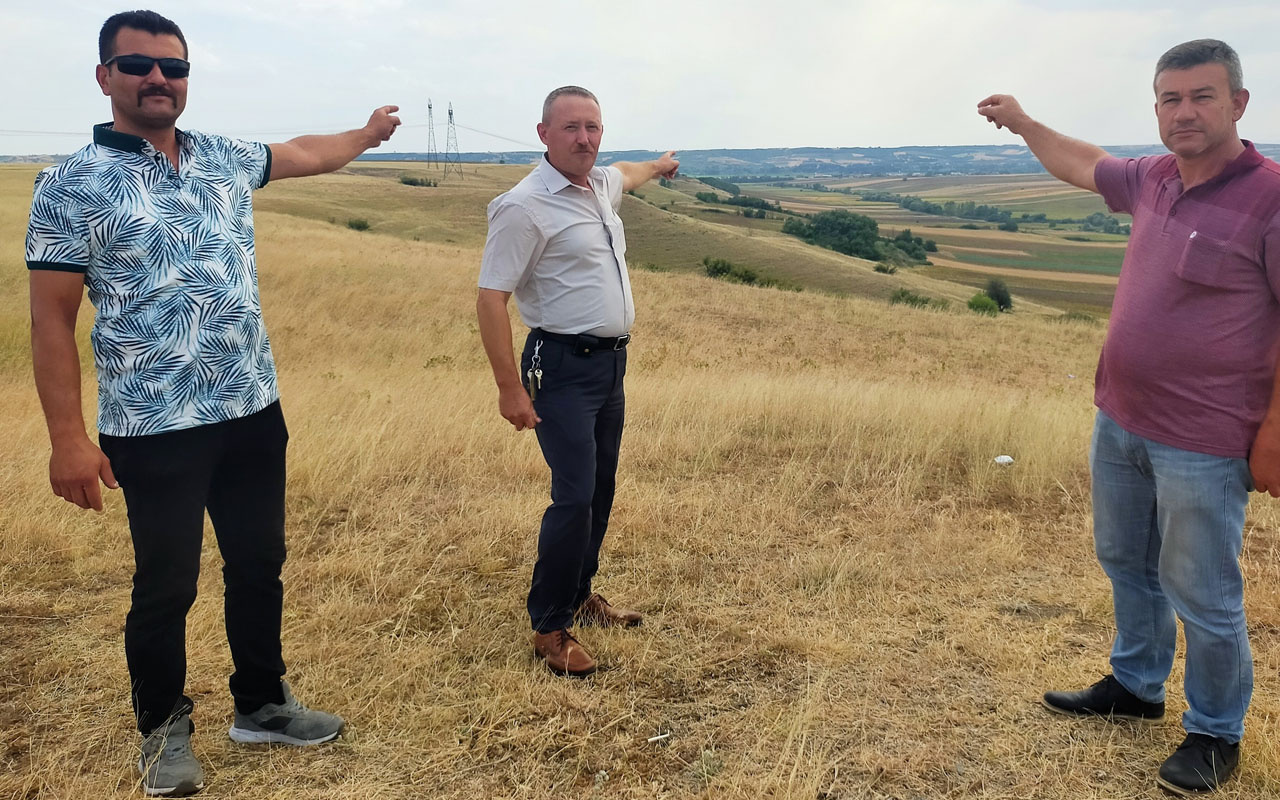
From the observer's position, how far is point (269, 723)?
2.98m

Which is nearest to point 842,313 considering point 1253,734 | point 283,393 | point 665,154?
point 283,393

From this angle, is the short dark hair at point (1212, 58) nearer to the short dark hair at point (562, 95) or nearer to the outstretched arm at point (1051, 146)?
the outstretched arm at point (1051, 146)

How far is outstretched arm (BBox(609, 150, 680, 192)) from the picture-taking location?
4312 millimetres

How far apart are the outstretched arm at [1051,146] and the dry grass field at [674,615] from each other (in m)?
1.93

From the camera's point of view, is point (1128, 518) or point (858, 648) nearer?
point (1128, 518)

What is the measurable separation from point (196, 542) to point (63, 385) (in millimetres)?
595

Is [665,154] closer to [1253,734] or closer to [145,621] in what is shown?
[145,621]

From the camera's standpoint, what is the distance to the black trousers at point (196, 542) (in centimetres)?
258

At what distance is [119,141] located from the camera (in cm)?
255

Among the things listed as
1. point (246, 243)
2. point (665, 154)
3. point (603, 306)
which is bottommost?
point (603, 306)

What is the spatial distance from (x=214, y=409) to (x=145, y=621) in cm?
69

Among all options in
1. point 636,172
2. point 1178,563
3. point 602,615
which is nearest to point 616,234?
point 636,172

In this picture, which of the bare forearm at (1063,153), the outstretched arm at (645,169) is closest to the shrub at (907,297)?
the outstretched arm at (645,169)

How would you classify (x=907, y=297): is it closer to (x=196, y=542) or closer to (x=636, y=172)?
(x=636, y=172)
